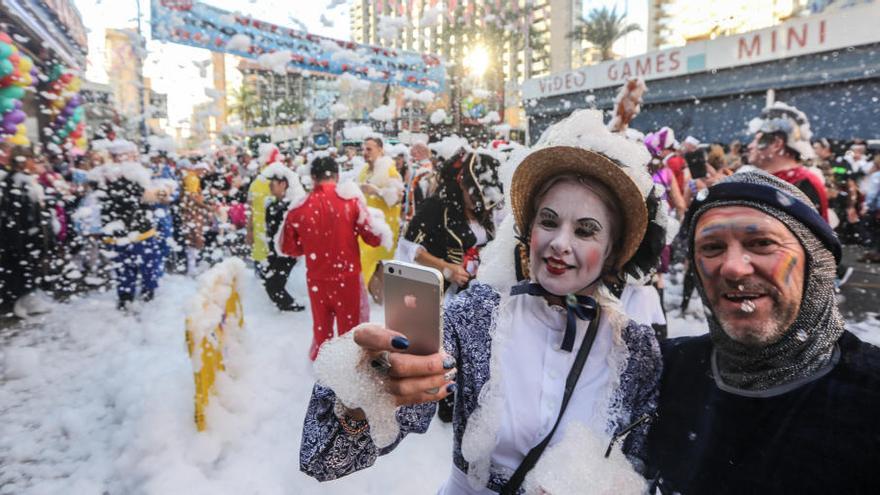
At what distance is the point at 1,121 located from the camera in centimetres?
576

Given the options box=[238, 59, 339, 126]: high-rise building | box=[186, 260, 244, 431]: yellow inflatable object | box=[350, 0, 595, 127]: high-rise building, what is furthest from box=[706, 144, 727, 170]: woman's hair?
box=[238, 59, 339, 126]: high-rise building

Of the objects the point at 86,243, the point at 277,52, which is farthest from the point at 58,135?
the point at 277,52

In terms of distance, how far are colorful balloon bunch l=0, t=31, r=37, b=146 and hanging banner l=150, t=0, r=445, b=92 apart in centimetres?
369

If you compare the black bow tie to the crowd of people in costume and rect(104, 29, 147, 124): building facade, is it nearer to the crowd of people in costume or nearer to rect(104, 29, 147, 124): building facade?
the crowd of people in costume

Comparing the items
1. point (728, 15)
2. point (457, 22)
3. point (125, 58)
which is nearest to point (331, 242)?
point (125, 58)

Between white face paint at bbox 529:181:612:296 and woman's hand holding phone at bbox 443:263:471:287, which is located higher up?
white face paint at bbox 529:181:612:296

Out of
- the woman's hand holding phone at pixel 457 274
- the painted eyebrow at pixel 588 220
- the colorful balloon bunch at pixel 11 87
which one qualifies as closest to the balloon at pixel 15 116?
the colorful balloon bunch at pixel 11 87

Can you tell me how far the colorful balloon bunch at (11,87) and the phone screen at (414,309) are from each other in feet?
20.6

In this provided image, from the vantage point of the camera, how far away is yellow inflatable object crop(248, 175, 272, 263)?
22.2 ft

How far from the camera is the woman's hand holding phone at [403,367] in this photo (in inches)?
42.2

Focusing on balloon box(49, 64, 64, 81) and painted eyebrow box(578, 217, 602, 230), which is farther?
balloon box(49, 64, 64, 81)

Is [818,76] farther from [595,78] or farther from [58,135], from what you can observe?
[58,135]

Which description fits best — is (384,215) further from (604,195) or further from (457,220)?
(604,195)

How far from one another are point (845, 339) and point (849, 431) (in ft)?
0.73
